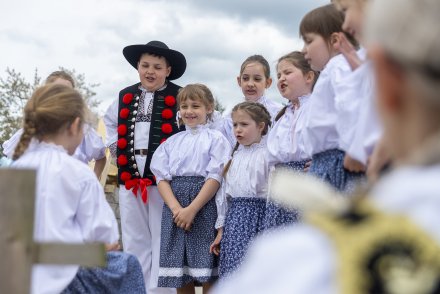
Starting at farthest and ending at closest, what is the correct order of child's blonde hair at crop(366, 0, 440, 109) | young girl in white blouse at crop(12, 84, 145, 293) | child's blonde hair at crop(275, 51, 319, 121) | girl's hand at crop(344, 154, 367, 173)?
child's blonde hair at crop(275, 51, 319, 121), young girl in white blouse at crop(12, 84, 145, 293), girl's hand at crop(344, 154, 367, 173), child's blonde hair at crop(366, 0, 440, 109)

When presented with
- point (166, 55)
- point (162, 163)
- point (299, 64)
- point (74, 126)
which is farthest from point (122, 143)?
point (74, 126)

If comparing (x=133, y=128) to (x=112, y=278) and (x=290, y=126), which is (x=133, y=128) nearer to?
(x=290, y=126)

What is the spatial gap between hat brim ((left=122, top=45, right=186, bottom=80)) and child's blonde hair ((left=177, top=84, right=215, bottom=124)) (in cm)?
53

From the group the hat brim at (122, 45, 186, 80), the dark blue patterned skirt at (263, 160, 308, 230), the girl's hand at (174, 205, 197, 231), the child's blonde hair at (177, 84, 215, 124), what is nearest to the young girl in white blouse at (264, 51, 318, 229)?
the dark blue patterned skirt at (263, 160, 308, 230)

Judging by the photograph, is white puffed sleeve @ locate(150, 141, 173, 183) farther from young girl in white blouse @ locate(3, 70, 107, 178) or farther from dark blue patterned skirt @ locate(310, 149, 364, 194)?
dark blue patterned skirt @ locate(310, 149, 364, 194)

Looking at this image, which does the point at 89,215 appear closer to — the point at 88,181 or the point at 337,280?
the point at 88,181

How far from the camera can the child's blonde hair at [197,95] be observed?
238 inches

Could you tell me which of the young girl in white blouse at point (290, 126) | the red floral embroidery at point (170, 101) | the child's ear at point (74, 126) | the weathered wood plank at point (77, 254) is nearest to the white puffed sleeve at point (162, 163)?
the red floral embroidery at point (170, 101)

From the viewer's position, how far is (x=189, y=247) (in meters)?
5.87

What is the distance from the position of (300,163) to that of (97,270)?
1.49 m

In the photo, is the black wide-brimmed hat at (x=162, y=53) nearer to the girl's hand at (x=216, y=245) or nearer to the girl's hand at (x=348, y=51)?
the girl's hand at (x=216, y=245)

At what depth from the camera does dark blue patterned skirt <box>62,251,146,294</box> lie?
379 cm

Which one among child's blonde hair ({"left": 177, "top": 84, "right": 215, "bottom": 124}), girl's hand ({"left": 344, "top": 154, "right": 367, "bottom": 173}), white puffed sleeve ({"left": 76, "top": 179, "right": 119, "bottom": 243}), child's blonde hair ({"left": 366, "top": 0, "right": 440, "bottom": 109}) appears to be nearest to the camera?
child's blonde hair ({"left": 366, "top": 0, "right": 440, "bottom": 109})

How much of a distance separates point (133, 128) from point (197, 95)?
723 mm
